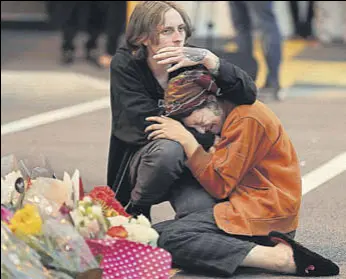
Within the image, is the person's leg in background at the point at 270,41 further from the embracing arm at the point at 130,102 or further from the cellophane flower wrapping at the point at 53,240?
the cellophane flower wrapping at the point at 53,240

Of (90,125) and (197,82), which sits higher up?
(197,82)

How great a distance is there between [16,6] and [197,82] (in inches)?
462

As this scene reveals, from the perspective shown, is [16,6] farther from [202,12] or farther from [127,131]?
[127,131]

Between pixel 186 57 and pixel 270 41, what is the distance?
5532 mm

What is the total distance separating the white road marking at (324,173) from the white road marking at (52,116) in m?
2.63

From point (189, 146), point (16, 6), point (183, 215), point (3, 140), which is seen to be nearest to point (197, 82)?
point (189, 146)

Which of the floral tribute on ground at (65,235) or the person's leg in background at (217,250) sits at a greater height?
the floral tribute on ground at (65,235)

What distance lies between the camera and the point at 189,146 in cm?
518

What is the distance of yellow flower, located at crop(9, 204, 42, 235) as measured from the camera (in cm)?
417

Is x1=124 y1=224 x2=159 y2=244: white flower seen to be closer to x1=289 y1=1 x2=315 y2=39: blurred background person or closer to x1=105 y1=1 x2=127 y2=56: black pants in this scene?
x1=105 y1=1 x2=127 y2=56: black pants

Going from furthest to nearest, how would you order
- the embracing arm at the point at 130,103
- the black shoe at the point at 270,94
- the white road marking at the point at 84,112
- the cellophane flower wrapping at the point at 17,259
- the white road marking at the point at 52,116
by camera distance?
the black shoe at the point at 270,94
the white road marking at the point at 52,116
the white road marking at the point at 84,112
the embracing arm at the point at 130,103
the cellophane flower wrapping at the point at 17,259

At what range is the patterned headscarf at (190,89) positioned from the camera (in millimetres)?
5141

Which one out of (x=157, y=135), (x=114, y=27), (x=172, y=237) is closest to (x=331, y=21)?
(x=114, y=27)

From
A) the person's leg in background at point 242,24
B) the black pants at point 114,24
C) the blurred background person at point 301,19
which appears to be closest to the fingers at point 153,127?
the person's leg in background at point 242,24
